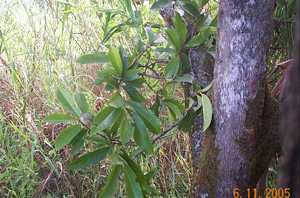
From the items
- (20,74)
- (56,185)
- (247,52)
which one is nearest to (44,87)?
(20,74)

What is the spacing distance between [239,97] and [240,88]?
0.8 inches

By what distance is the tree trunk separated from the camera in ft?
3.07

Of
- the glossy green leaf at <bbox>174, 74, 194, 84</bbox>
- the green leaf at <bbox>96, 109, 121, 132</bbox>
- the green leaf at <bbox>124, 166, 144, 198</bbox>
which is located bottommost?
the green leaf at <bbox>124, 166, 144, 198</bbox>

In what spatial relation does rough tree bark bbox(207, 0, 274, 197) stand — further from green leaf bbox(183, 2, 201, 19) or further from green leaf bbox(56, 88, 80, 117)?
green leaf bbox(56, 88, 80, 117)

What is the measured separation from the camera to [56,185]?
1.66 metres

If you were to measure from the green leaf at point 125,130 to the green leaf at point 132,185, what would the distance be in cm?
9

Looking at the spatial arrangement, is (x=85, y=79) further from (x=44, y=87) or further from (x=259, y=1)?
(x=259, y=1)

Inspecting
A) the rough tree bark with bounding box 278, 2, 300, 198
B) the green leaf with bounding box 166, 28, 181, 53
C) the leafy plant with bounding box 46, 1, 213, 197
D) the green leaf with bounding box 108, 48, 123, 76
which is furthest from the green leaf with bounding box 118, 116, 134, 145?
the rough tree bark with bounding box 278, 2, 300, 198

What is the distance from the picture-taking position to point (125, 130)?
104 centimetres

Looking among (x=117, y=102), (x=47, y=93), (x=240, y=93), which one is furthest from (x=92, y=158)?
(x=47, y=93)

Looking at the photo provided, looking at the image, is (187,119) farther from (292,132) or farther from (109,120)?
(292,132)

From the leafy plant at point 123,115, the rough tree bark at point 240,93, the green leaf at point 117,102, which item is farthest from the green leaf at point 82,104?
the rough tree bark at point 240,93

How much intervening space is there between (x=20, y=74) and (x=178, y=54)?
965mm

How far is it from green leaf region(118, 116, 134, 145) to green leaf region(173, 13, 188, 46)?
245mm
